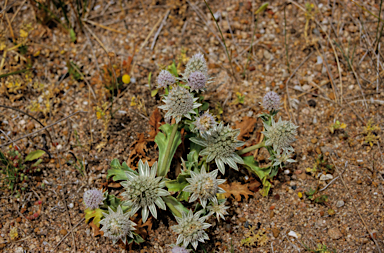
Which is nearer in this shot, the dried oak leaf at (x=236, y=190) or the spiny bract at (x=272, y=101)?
the spiny bract at (x=272, y=101)

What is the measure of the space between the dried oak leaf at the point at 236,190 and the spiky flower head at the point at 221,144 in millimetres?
591

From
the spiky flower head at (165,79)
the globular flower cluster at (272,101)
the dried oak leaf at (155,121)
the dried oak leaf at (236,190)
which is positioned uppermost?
the spiky flower head at (165,79)

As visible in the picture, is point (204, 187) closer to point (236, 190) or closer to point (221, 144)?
point (221, 144)

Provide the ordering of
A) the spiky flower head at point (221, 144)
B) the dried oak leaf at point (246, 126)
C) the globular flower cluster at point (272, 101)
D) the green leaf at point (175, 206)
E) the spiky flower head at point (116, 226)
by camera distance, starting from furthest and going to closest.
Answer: the dried oak leaf at point (246, 126)
the globular flower cluster at point (272, 101)
the green leaf at point (175, 206)
the spiky flower head at point (221, 144)
the spiky flower head at point (116, 226)

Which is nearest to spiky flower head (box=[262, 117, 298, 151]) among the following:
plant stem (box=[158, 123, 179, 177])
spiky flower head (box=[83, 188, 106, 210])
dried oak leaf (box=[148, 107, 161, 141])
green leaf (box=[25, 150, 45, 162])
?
plant stem (box=[158, 123, 179, 177])

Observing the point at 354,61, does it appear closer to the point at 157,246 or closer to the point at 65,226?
the point at 157,246

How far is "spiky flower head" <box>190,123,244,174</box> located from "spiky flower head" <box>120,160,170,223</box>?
2.37 feet

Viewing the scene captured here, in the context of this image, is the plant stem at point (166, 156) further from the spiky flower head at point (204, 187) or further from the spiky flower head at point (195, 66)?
the spiky flower head at point (195, 66)

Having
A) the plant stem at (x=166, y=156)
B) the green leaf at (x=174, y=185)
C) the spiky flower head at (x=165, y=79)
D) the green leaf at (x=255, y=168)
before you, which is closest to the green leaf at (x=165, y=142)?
the plant stem at (x=166, y=156)

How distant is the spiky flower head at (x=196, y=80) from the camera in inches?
148

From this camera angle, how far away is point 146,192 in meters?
3.43

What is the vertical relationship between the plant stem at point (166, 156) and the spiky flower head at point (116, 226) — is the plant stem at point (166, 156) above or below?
above

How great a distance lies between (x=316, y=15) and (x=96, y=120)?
454 centimetres

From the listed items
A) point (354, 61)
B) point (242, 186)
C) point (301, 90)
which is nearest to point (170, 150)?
point (242, 186)
